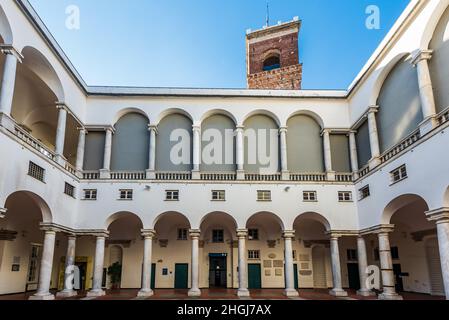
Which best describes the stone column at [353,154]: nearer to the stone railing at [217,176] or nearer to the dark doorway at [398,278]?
the dark doorway at [398,278]

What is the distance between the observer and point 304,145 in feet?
78.2

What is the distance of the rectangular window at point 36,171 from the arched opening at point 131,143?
6128 millimetres

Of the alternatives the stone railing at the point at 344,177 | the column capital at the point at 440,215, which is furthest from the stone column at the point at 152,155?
the column capital at the point at 440,215

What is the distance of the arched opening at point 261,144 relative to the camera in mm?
23438

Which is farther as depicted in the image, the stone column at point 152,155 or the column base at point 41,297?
the stone column at point 152,155

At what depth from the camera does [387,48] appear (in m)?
18.5

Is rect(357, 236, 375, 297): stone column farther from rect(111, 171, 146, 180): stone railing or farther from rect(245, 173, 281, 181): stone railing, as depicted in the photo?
rect(111, 171, 146, 180): stone railing

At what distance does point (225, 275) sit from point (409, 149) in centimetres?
1532

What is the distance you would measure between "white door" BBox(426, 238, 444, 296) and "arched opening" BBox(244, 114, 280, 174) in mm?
9864

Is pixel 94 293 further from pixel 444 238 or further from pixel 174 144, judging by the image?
pixel 444 238

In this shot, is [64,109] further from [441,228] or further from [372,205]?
[441,228]

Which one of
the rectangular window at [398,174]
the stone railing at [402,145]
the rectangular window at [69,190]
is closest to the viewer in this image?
the stone railing at [402,145]

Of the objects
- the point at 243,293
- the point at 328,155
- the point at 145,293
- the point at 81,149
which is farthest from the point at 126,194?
the point at 328,155

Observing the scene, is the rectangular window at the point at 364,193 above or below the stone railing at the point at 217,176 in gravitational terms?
below
